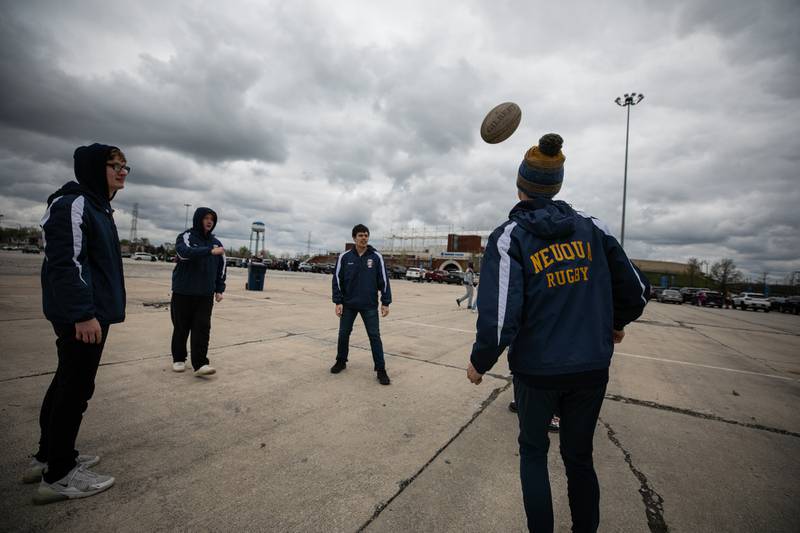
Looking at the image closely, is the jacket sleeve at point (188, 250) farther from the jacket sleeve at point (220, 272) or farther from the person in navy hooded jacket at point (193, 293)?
the jacket sleeve at point (220, 272)

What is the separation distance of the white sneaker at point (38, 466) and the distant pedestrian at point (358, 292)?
2415 mm

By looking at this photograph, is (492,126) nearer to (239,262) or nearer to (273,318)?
(273,318)

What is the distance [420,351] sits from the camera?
590 centimetres

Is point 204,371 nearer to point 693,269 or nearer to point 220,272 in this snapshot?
point 220,272

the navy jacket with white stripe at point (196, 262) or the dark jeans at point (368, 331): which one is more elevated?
the navy jacket with white stripe at point (196, 262)

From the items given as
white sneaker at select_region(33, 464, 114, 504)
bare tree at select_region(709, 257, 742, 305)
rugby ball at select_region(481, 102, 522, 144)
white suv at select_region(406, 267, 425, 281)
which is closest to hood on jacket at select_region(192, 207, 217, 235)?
white sneaker at select_region(33, 464, 114, 504)

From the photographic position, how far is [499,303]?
1.65 metres

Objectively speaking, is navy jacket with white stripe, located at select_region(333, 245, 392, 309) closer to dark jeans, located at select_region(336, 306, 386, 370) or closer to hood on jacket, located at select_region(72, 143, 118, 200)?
dark jeans, located at select_region(336, 306, 386, 370)

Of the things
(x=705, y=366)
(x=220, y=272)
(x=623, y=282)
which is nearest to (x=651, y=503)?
(x=623, y=282)

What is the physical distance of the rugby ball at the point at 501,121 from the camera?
396cm

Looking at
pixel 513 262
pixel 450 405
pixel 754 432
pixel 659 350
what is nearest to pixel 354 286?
pixel 450 405

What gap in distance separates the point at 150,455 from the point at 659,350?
28.6 ft

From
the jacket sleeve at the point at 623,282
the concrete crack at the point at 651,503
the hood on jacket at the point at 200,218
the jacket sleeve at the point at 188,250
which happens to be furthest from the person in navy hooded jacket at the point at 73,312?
the concrete crack at the point at 651,503

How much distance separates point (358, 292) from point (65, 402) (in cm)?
281
